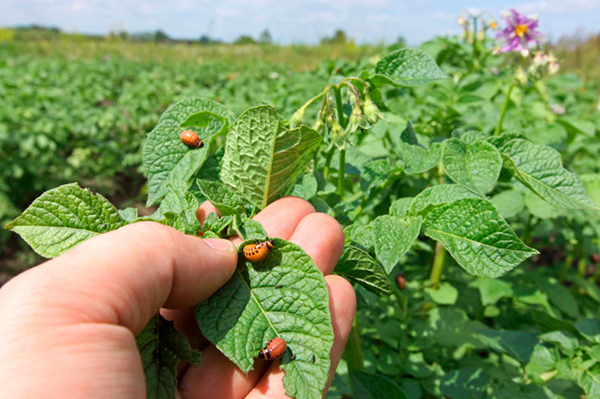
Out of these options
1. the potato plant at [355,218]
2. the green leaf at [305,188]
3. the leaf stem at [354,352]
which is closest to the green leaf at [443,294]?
the potato plant at [355,218]

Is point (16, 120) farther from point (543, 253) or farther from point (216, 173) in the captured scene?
point (543, 253)

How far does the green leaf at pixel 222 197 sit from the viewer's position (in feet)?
3.30

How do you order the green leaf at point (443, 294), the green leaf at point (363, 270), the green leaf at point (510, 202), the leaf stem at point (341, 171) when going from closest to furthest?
the green leaf at point (363, 270), the leaf stem at point (341, 171), the green leaf at point (510, 202), the green leaf at point (443, 294)

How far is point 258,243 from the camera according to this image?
2.99ft

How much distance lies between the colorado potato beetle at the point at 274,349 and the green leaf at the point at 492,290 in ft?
5.20

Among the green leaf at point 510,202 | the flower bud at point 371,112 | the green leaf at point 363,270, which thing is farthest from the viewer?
the green leaf at point 510,202

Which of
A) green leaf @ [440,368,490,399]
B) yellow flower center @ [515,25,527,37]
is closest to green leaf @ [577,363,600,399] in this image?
green leaf @ [440,368,490,399]

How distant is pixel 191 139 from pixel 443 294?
4.95 ft

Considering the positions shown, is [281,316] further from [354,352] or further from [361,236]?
[354,352]

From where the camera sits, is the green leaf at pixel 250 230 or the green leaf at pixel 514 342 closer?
the green leaf at pixel 250 230

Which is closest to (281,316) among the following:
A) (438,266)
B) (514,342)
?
(514,342)

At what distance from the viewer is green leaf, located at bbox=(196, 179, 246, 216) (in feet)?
3.30

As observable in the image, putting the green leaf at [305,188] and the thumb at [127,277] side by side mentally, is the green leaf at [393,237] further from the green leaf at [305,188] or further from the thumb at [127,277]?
the thumb at [127,277]

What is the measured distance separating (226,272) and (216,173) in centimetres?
40
